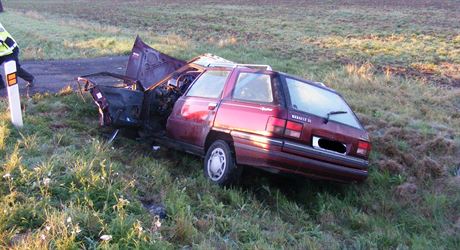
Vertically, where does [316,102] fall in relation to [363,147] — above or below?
above

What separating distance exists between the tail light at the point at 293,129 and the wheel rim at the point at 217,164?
2.85 ft

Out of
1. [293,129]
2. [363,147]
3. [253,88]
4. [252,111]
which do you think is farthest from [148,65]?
[363,147]

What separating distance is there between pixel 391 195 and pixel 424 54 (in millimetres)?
13098

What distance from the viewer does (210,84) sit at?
7.18 m

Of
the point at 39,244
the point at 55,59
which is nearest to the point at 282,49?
the point at 55,59

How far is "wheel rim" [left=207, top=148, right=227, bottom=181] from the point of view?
617 centimetres

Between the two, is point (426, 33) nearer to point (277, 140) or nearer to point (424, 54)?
point (424, 54)

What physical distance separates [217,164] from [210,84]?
138 cm

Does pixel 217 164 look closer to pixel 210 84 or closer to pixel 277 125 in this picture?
pixel 277 125

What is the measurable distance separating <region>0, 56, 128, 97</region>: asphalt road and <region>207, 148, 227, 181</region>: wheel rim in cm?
493

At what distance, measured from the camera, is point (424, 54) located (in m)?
18.4

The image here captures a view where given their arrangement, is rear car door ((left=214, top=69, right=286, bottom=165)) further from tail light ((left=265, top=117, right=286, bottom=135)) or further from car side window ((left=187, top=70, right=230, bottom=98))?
car side window ((left=187, top=70, right=230, bottom=98))

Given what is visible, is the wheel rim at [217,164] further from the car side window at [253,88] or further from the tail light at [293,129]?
the tail light at [293,129]

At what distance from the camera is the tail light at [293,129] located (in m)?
5.72
